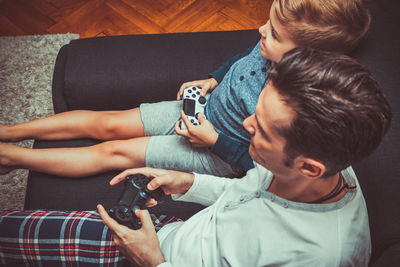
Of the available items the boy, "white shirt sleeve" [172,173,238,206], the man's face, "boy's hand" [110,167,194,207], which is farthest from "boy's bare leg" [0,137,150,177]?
the man's face

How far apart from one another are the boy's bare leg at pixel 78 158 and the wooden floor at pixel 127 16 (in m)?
1.02

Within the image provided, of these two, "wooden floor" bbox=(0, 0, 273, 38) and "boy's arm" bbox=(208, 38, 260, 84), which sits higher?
"wooden floor" bbox=(0, 0, 273, 38)

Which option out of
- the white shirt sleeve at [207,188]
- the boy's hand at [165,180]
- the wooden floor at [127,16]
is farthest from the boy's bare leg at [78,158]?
the wooden floor at [127,16]

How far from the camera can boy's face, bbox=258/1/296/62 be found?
35.2 inches

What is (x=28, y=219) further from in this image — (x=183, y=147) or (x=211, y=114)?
(x=211, y=114)

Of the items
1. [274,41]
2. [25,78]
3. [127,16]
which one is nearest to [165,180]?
[274,41]

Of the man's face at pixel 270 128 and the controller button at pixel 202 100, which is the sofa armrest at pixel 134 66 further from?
the man's face at pixel 270 128

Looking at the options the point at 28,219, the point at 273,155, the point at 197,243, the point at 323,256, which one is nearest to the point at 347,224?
→ the point at 323,256

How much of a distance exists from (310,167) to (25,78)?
1.66 metres

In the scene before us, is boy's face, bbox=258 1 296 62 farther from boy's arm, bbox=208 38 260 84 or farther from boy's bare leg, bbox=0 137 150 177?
boy's bare leg, bbox=0 137 150 177

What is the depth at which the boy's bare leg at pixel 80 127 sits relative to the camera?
1.12m

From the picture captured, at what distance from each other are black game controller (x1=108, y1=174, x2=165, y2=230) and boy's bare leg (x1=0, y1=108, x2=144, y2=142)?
311 mm

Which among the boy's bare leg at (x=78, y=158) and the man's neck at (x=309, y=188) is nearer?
the man's neck at (x=309, y=188)

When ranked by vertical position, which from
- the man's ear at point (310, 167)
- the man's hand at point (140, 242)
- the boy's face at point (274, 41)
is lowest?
the man's hand at point (140, 242)
